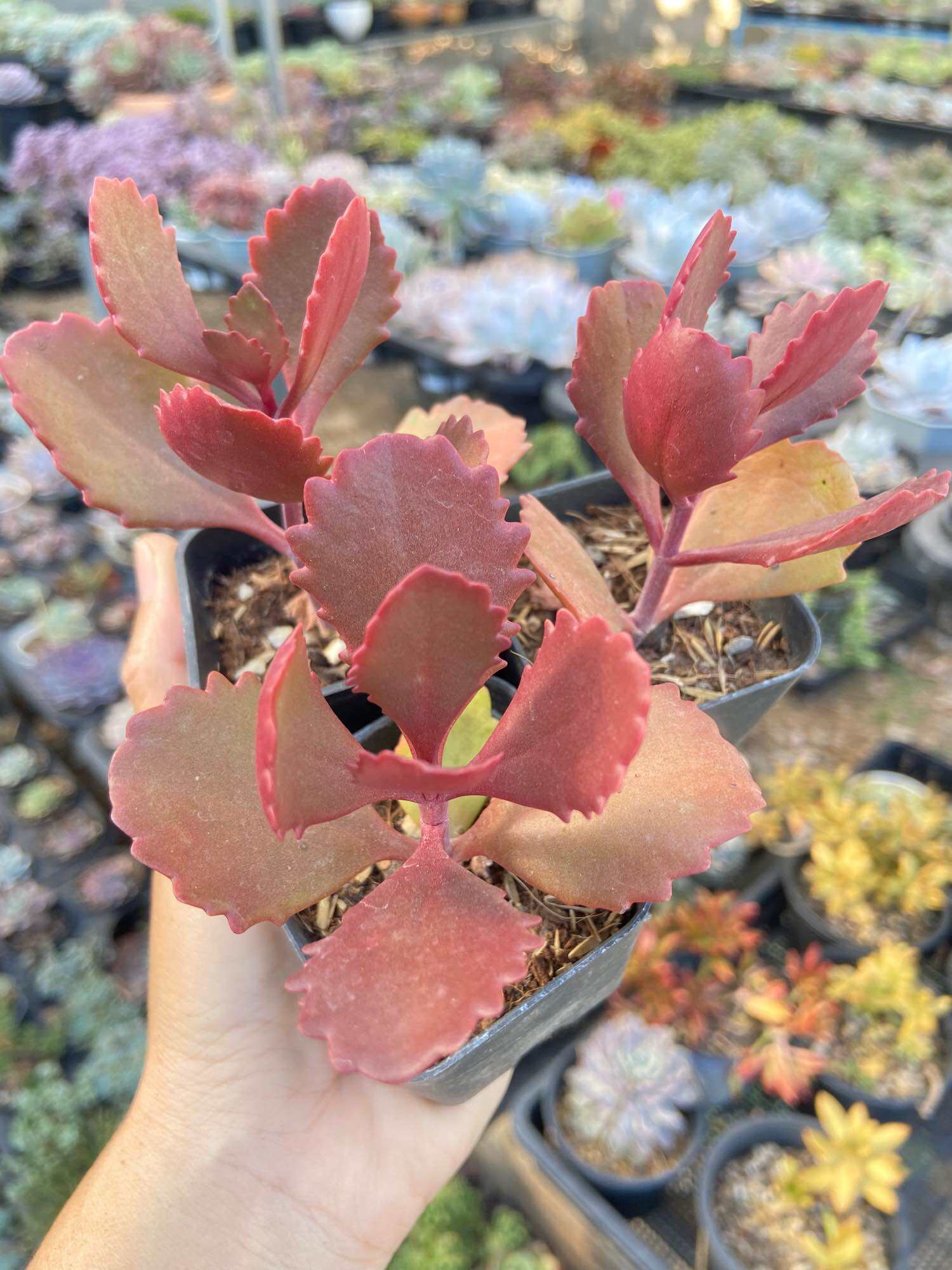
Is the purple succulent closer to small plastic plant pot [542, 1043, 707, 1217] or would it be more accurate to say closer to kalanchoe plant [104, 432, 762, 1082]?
small plastic plant pot [542, 1043, 707, 1217]

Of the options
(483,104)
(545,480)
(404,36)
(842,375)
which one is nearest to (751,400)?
(842,375)

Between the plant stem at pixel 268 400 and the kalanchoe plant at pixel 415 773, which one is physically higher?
the plant stem at pixel 268 400

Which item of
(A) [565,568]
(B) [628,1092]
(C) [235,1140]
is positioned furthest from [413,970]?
(B) [628,1092]

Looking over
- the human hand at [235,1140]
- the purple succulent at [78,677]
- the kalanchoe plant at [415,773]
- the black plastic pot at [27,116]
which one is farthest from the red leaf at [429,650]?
the black plastic pot at [27,116]

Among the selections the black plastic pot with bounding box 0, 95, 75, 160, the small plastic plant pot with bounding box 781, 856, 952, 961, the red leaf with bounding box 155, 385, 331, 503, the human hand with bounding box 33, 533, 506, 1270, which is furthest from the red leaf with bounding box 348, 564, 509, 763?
the black plastic pot with bounding box 0, 95, 75, 160

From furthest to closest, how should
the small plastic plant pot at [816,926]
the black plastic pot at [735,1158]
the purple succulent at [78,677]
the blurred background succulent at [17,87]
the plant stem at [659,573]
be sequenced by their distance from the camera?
the blurred background succulent at [17,87]
the purple succulent at [78,677]
the small plastic plant pot at [816,926]
the black plastic pot at [735,1158]
the plant stem at [659,573]

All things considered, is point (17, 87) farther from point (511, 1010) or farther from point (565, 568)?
point (511, 1010)

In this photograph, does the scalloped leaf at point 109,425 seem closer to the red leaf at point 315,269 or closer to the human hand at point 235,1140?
the red leaf at point 315,269

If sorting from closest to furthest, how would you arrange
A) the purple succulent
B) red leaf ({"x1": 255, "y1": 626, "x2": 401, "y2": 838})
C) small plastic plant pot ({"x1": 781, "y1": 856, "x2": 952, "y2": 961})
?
red leaf ({"x1": 255, "y1": 626, "x2": 401, "y2": 838}), small plastic plant pot ({"x1": 781, "y1": 856, "x2": 952, "y2": 961}), the purple succulent
